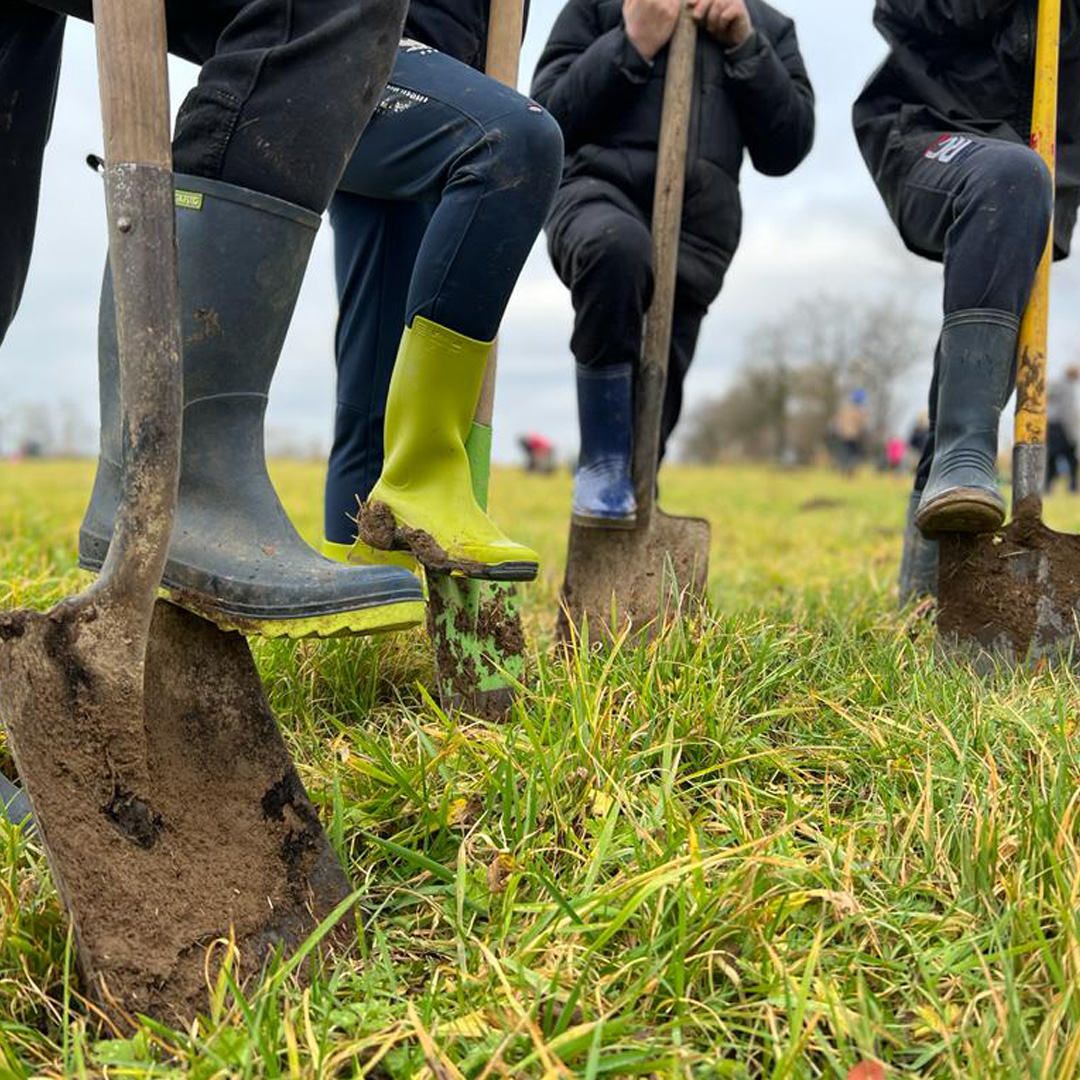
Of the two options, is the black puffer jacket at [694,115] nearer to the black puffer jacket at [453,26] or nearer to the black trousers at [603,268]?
the black trousers at [603,268]

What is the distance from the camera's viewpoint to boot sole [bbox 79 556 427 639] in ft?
5.27

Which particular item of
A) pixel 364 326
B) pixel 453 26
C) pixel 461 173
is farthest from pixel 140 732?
pixel 453 26

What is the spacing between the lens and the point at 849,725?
219cm

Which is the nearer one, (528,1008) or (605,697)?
(528,1008)

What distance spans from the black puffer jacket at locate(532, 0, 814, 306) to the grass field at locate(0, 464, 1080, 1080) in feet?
4.93

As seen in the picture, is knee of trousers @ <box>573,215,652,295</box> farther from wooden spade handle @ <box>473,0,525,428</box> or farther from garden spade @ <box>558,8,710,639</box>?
wooden spade handle @ <box>473,0,525,428</box>

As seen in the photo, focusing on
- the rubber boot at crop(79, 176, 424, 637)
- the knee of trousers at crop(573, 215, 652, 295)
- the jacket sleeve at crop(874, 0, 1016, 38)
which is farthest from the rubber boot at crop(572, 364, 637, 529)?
the rubber boot at crop(79, 176, 424, 637)

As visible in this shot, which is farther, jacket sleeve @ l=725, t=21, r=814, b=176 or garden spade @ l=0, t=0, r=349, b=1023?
jacket sleeve @ l=725, t=21, r=814, b=176

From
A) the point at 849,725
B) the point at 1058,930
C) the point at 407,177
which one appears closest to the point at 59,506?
the point at 407,177

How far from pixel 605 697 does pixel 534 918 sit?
0.59 meters

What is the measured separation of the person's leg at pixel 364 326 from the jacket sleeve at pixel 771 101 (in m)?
1.22

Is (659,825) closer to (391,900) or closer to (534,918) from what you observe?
(534,918)

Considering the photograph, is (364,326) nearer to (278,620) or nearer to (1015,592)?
(278,620)

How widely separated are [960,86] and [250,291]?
2422mm
